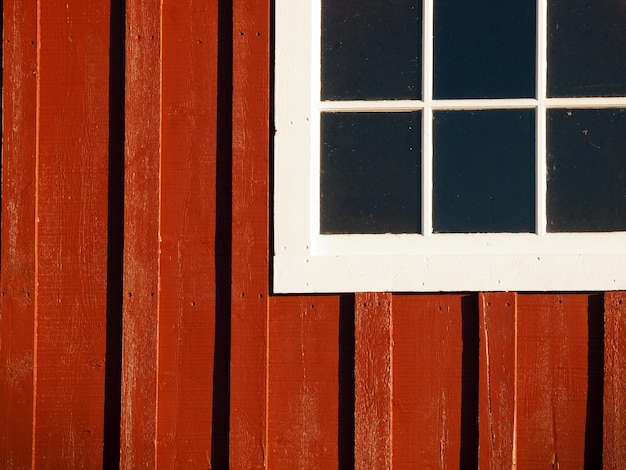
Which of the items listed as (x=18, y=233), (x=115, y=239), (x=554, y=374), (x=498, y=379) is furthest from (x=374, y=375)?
(x=18, y=233)

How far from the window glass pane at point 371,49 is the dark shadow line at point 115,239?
71cm

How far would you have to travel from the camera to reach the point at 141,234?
276 cm

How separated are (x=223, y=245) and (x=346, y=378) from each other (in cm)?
61

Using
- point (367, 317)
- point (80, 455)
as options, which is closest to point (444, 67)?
point (367, 317)

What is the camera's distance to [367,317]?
8.86ft

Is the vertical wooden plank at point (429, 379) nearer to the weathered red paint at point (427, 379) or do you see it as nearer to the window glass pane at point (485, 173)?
the weathered red paint at point (427, 379)

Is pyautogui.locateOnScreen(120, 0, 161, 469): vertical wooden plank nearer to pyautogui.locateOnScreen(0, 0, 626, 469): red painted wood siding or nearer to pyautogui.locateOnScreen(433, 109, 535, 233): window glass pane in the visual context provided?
pyautogui.locateOnScreen(0, 0, 626, 469): red painted wood siding

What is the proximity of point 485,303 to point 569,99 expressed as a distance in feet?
2.49

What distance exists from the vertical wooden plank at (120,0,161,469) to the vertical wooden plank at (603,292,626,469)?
1487 millimetres

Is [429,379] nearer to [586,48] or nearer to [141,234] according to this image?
[141,234]

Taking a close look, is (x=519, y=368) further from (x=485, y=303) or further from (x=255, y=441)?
(x=255, y=441)

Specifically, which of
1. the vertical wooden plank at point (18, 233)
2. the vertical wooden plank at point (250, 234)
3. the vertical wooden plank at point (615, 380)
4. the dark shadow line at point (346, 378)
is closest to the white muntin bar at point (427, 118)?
the dark shadow line at point (346, 378)

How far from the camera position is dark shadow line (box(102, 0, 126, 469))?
2.78 m

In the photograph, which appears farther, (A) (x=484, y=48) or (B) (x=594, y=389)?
(A) (x=484, y=48)
